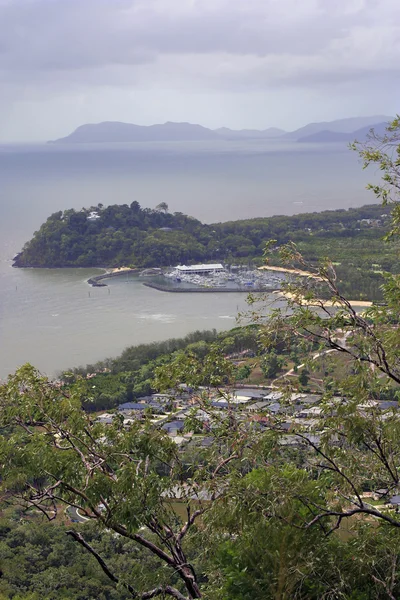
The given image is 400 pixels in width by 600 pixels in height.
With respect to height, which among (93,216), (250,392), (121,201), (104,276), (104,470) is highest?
(121,201)

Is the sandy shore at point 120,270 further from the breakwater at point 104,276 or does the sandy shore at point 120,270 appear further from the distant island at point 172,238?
the distant island at point 172,238

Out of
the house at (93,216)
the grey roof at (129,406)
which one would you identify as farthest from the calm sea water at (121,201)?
the house at (93,216)

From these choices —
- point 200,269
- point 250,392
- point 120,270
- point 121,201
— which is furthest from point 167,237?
point 121,201

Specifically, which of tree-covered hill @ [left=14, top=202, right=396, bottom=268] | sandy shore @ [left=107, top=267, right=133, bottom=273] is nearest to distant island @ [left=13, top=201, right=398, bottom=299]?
tree-covered hill @ [left=14, top=202, right=396, bottom=268]

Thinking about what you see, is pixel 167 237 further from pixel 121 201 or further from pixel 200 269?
pixel 121 201

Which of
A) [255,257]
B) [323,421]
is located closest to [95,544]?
[323,421]

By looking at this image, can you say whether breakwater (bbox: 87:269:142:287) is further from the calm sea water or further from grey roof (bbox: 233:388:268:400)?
grey roof (bbox: 233:388:268:400)

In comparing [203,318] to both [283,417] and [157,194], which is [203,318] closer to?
[283,417]
